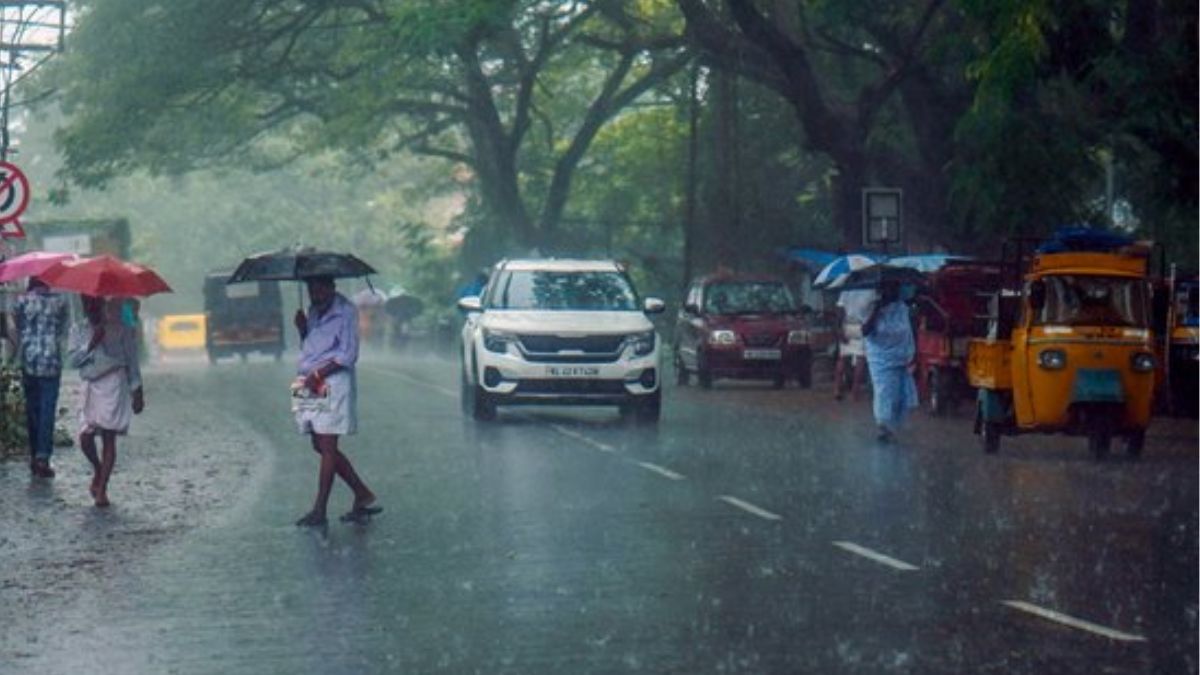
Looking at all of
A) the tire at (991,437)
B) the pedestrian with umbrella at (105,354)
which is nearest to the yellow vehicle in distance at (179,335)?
the tire at (991,437)

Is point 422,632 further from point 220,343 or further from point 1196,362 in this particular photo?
point 220,343

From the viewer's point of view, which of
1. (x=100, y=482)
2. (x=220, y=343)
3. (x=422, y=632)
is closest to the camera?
(x=422, y=632)

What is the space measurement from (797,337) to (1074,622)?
106 ft

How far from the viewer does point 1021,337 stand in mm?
25281

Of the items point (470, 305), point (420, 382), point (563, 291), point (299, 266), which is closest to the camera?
point (299, 266)

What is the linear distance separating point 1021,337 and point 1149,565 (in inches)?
396

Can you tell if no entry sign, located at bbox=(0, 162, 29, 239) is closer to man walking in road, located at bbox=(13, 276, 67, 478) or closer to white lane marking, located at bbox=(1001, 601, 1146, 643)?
man walking in road, located at bbox=(13, 276, 67, 478)

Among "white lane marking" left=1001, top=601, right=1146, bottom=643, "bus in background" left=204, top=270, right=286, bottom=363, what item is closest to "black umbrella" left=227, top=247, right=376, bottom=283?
"white lane marking" left=1001, top=601, right=1146, bottom=643

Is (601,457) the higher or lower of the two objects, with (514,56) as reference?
lower

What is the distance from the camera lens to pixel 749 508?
63.2ft

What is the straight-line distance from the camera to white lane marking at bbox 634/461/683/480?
22547 millimetres

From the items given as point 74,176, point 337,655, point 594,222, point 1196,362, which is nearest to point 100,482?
point 337,655

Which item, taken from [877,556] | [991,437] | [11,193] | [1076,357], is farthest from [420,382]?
[877,556]

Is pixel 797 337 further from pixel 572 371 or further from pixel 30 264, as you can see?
pixel 30 264
